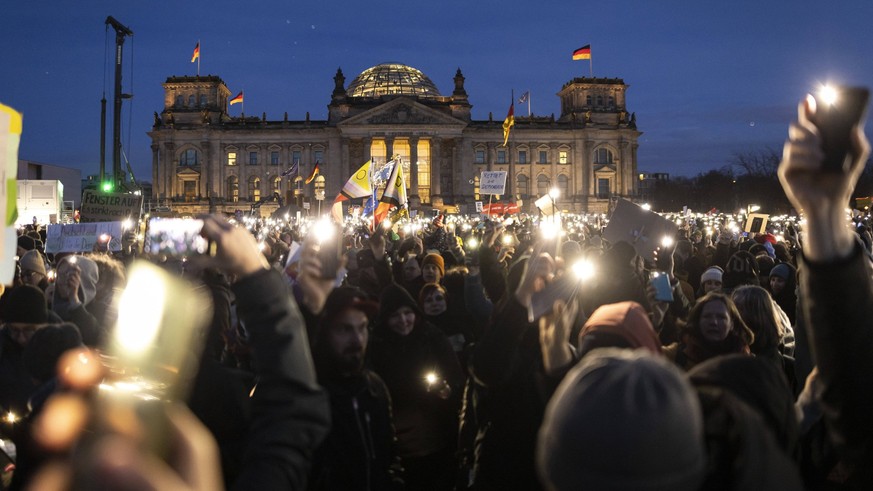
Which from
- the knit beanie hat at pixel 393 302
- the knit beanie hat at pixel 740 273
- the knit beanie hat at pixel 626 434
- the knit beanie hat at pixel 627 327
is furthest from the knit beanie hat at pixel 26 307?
the knit beanie hat at pixel 740 273

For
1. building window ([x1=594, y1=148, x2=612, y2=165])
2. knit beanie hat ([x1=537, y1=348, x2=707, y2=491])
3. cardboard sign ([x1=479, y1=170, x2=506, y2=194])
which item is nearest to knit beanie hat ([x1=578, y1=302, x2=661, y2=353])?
knit beanie hat ([x1=537, y1=348, x2=707, y2=491])

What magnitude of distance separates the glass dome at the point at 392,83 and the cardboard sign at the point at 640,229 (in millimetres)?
83666

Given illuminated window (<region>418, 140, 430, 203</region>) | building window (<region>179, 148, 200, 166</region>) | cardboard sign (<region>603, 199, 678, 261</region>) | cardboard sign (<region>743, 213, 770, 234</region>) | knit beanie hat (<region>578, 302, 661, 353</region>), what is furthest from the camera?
illuminated window (<region>418, 140, 430, 203</region>)

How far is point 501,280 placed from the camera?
7.29 m

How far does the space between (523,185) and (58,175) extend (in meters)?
45.2

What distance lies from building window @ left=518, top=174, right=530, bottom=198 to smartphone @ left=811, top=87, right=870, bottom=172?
82.1 m

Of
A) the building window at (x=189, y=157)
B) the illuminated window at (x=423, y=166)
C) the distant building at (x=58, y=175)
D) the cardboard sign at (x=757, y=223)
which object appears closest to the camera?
the cardboard sign at (x=757, y=223)

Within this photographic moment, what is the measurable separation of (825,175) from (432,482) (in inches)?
127

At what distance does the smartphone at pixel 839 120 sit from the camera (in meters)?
1.68

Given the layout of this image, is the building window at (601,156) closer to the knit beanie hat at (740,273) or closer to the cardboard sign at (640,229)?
the knit beanie hat at (740,273)

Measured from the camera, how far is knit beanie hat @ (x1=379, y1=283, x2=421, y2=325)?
4652 millimetres

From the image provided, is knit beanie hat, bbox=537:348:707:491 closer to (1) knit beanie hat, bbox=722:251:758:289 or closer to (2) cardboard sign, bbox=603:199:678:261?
(2) cardboard sign, bbox=603:199:678:261

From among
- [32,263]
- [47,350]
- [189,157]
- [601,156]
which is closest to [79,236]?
[32,263]

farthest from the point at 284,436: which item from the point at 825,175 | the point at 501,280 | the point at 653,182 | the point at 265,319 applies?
the point at 653,182
